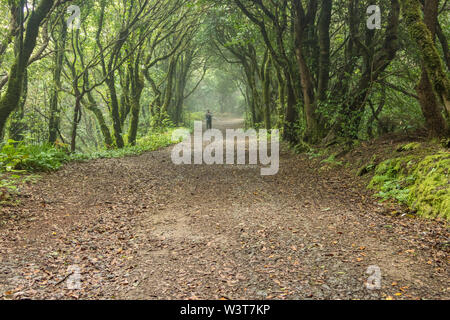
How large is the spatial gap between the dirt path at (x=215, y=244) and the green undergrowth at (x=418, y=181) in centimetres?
36

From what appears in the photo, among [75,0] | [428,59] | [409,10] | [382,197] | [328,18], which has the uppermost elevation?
[75,0]

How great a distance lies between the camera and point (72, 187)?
7.60 m

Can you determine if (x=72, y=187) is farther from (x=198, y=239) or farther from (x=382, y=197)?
(x=382, y=197)

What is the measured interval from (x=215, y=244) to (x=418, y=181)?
12.1ft

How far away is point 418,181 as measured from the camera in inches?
225

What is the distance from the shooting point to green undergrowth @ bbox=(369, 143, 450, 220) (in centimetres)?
493

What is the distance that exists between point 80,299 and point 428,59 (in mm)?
6890

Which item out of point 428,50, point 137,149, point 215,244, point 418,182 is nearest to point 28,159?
point 215,244

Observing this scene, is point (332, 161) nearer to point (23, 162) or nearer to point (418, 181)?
point (418, 181)

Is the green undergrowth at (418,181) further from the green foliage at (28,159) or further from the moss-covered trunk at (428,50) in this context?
the green foliage at (28,159)

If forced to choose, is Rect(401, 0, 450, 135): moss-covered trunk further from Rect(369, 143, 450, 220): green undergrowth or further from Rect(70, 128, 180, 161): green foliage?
Rect(70, 128, 180, 161): green foliage

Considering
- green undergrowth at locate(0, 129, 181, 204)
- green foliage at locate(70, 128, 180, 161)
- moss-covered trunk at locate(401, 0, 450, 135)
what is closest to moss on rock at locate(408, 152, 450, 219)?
moss-covered trunk at locate(401, 0, 450, 135)

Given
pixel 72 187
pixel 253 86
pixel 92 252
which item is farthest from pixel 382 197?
pixel 253 86

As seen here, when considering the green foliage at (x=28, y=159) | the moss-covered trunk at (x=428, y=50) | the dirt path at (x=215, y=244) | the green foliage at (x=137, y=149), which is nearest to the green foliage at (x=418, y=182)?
the dirt path at (x=215, y=244)
